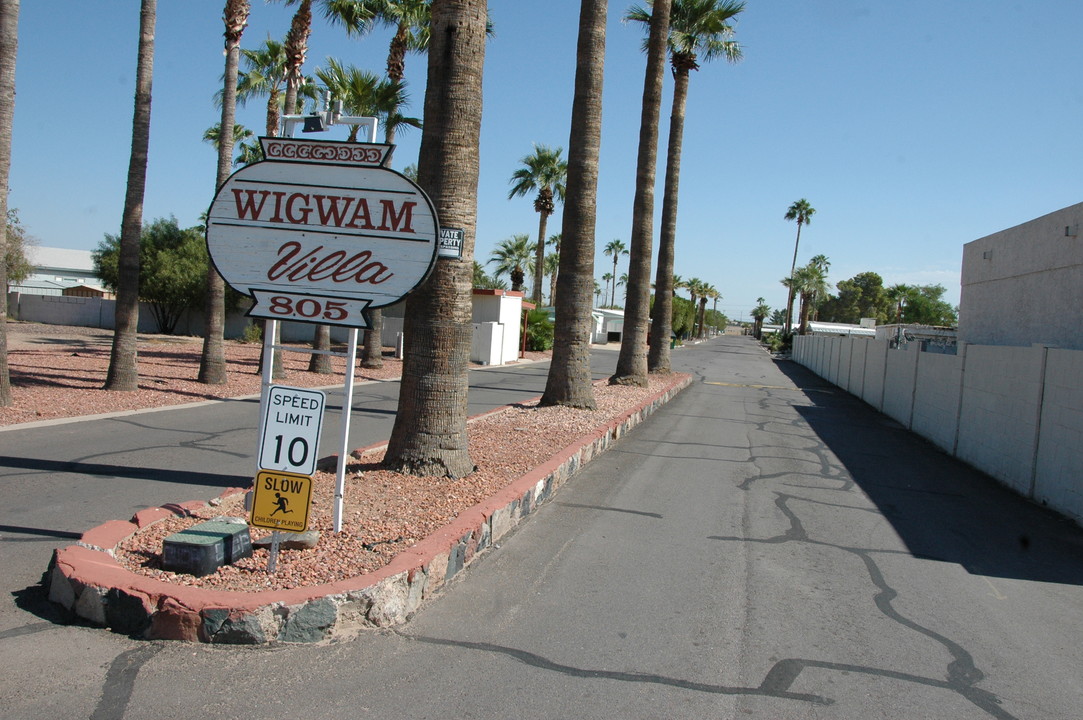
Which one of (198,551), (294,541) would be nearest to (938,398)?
(294,541)

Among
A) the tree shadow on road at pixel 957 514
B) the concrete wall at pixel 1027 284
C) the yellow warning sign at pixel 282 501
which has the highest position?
the concrete wall at pixel 1027 284

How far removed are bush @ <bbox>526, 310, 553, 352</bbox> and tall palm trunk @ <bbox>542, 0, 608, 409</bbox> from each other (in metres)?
26.6

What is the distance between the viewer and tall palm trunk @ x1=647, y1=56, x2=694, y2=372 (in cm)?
2441

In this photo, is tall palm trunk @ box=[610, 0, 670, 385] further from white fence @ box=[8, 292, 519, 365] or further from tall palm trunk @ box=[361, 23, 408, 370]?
white fence @ box=[8, 292, 519, 365]

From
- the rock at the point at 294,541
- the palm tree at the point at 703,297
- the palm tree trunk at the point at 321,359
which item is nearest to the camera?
the rock at the point at 294,541

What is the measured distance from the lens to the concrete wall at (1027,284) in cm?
1766

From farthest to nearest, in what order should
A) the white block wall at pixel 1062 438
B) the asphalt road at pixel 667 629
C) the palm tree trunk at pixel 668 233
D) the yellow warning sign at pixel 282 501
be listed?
the palm tree trunk at pixel 668 233 → the white block wall at pixel 1062 438 → the yellow warning sign at pixel 282 501 → the asphalt road at pixel 667 629

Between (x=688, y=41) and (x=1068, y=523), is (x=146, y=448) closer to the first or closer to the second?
(x=1068, y=523)

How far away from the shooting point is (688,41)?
80.1ft

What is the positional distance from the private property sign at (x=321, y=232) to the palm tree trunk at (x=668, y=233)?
1880 cm

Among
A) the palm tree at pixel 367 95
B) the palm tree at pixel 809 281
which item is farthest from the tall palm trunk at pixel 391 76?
the palm tree at pixel 809 281

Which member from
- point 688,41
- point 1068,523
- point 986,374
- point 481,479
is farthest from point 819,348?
point 481,479

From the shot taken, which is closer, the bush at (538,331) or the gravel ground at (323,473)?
the gravel ground at (323,473)

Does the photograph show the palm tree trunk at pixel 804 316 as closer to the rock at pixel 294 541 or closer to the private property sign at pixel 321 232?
the private property sign at pixel 321 232
